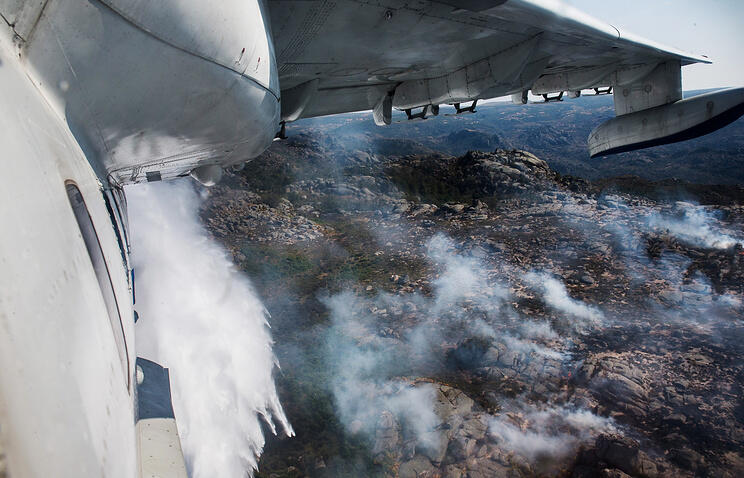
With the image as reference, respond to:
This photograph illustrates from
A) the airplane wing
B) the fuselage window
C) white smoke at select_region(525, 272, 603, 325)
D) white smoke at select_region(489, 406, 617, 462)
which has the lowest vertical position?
white smoke at select_region(489, 406, 617, 462)

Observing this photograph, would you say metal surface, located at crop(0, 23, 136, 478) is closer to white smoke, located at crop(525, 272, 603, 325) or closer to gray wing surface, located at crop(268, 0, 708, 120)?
gray wing surface, located at crop(268, 0, 708, 120)

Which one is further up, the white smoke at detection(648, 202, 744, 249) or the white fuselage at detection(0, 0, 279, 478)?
the white fuselage at detection(0, 0, 279, 478)

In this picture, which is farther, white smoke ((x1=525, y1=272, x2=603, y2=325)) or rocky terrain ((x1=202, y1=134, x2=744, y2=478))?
white smoke ((x1=525, y1=272, x2=603, y2=325))

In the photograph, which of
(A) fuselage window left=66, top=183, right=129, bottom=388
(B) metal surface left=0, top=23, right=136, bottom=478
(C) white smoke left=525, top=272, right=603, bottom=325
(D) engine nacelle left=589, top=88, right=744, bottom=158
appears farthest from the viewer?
(C) white smoke left=525, top=272, right=603, bottom=325

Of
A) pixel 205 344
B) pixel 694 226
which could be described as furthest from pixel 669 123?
pixel 694 226

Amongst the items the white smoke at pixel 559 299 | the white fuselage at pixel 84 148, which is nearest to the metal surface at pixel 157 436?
the white fuselage at pixel 84 148

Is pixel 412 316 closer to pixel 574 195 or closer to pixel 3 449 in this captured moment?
pixel 3 449

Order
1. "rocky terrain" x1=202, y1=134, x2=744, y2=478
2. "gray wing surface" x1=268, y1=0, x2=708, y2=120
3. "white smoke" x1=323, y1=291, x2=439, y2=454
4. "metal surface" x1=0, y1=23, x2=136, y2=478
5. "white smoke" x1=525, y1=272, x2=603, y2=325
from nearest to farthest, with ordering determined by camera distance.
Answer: "metal surface" x1=0, y1=23, x2=136, y2=478
"gray wing surface" x1=268, y1=0, x2=708, y2=120
"rocky terrain" x1=202, y1=134, x2=744, y2=478
"white smoke" x1=323, y1=291, x2=439, y2=454
"white smoke" x1=525, y1=272, x2=603, y2=325

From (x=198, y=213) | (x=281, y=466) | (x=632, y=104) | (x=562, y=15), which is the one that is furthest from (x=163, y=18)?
(x=198, y=213)

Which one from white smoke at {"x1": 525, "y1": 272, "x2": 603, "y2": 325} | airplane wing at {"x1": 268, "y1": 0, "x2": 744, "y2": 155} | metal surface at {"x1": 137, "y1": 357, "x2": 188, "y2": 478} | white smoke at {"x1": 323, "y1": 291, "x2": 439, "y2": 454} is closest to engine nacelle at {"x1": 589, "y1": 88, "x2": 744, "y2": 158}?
airplane wing at {"x1": 268, "y1": 0, "x2": 744, "y2": 155}
